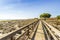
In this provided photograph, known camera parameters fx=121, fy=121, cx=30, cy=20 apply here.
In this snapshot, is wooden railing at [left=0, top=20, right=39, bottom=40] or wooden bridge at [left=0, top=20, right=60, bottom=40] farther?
wooden bridge at [left=0, top=20, right=60, bottom=40]

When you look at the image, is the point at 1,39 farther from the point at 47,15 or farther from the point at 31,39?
the point at 47,15

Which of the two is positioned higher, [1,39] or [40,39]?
[1,39]

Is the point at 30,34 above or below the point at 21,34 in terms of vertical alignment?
below

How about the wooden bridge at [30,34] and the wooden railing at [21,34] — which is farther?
the wooden bridge at [30,34]

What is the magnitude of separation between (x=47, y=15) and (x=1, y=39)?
9632 cm

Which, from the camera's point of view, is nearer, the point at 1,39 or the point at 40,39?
the point at 1,39

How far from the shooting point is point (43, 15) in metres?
97.8

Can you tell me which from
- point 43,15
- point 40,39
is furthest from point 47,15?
point 40,39

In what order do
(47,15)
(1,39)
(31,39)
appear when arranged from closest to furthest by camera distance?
(1,39)
(31,39)
(47,15)

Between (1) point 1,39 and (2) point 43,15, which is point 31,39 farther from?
(2) point 43,15

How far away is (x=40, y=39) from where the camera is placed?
267 inches

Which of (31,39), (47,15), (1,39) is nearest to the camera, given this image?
(1,39)

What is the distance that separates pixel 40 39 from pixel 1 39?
5.11 m

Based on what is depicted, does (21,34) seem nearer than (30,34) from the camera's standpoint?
Yes
